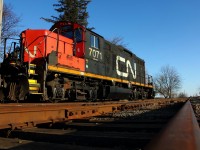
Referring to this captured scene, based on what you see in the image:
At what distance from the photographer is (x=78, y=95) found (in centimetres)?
1208

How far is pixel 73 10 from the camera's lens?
44250mm

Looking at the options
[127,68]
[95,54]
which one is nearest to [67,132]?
[95,54]

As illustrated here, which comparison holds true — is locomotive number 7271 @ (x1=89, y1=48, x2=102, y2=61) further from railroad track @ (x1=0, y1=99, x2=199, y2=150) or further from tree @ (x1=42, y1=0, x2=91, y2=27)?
tree @ (x1=42, y1=0, x2=91, y2=27)

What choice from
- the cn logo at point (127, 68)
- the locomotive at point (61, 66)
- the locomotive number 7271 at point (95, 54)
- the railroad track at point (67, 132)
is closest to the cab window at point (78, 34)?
the locomotive at point (61, 66)

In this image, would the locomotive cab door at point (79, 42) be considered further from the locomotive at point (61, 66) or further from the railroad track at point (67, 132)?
the railroad track at point (67, 132)

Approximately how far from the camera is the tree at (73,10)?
43.9m

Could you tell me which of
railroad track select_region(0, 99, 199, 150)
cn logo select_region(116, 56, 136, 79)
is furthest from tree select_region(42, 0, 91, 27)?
railroad track select_region(0, 99, 199, 150)

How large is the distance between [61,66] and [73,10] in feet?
114

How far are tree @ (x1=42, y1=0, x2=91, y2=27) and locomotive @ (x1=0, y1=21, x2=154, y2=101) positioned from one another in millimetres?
28540

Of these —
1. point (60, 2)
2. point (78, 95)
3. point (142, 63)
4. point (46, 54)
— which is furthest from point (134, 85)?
point (60, 2)

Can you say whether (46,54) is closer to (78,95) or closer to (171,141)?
(78,95)

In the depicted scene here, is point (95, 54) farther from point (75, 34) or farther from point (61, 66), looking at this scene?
point (61, 66)

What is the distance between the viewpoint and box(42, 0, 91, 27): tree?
43.9m

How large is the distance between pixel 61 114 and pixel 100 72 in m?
8.89
